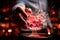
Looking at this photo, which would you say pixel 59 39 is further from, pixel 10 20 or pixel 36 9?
pixel 10 20

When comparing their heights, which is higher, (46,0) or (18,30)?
(46,0)

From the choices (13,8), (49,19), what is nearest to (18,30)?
(13,8)

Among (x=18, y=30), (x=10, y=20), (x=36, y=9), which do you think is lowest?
(x=18, y=30)

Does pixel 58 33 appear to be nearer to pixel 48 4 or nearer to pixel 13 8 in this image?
pixel 48 4

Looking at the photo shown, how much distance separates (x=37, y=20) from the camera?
2020 mm

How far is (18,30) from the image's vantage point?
2.01 meters

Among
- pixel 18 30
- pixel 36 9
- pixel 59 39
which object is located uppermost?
pixel 36 9

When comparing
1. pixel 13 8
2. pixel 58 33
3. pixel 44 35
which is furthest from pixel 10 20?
pixel 58 33

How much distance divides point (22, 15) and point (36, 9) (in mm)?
195

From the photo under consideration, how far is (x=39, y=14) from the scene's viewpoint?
203 centimetres

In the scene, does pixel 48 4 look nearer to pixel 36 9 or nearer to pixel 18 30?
pixel 36 9

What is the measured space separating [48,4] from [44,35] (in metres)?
0.40

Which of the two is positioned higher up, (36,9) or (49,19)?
(36,9)

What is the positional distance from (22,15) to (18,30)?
0.20 meters
